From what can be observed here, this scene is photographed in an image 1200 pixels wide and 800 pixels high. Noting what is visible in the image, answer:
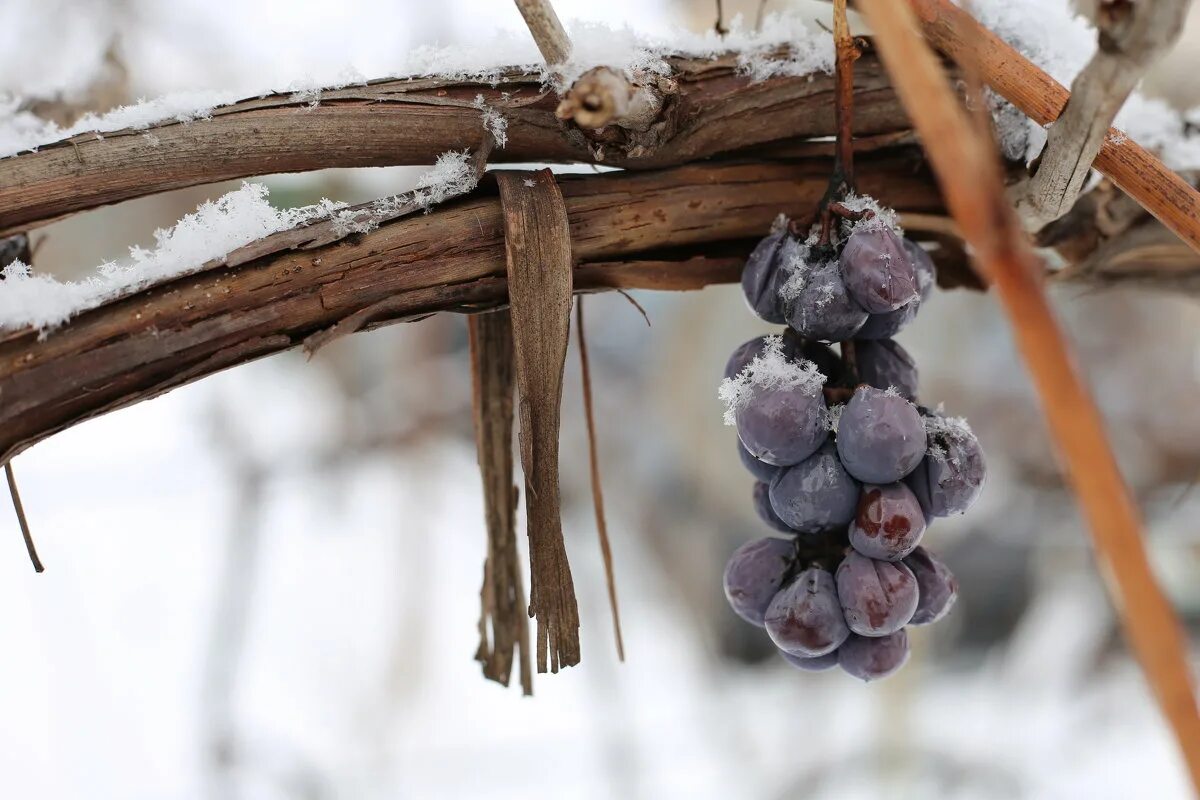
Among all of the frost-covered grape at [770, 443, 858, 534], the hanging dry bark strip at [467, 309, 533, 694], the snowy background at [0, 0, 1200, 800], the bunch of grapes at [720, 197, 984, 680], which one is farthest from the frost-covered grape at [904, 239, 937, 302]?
the snowy background at [0, 0, 1200, 800]

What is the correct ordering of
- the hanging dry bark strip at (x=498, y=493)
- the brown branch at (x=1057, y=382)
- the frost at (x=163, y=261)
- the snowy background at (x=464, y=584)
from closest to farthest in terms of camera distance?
the brown branch at (x=1057, y=382)
the frost at (x=163, y=261)
the hanging dry bark strip at (x=498, y=493)
the snowy background at (x=464, y=584)

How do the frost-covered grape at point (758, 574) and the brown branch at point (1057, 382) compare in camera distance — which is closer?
the brown branch at point (1057, 382)

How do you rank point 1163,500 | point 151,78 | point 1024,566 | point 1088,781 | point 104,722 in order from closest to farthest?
point 151,78 < point 104,722 < point 1088,781 < point 1163,500 < point 1024,566

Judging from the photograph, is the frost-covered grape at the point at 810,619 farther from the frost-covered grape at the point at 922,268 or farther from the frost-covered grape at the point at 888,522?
the frost-covered grape at the point at 922,268

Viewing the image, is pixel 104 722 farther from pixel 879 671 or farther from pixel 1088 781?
pixel 1088 781

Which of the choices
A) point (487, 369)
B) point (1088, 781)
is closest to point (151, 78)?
point (487, 369)

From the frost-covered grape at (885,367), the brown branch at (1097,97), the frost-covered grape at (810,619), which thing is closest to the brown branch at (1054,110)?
the brown branch at (1097,97)

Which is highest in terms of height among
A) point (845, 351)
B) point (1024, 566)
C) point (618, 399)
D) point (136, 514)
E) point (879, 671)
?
point (618, 399)

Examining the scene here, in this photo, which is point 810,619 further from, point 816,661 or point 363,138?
point 363,138
